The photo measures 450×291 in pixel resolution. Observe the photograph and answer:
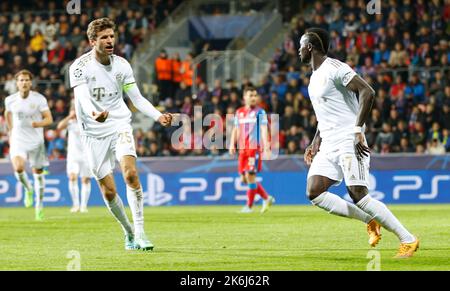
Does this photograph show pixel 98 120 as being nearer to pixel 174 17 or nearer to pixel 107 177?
pixel 107 177

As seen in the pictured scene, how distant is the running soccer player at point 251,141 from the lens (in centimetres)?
2012

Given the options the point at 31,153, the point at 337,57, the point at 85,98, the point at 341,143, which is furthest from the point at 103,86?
the point at 337,57

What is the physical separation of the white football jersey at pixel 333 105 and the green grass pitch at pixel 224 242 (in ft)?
4.11

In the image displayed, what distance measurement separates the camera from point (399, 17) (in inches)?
1125

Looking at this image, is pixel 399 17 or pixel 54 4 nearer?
pixel 399 17

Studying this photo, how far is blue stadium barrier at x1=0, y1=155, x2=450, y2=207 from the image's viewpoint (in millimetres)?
22797

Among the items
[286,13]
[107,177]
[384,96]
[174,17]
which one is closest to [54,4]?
[174,17]

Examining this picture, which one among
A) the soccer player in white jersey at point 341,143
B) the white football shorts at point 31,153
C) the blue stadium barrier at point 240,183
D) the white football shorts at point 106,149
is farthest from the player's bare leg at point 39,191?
the soccer player in white jersey at point 341,143

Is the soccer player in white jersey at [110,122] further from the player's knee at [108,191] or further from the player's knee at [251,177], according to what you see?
the player's knee at [251,177]

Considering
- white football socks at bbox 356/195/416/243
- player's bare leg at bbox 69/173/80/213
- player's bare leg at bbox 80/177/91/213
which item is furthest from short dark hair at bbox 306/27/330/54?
player's bare leg at bbox 69/173/80/213

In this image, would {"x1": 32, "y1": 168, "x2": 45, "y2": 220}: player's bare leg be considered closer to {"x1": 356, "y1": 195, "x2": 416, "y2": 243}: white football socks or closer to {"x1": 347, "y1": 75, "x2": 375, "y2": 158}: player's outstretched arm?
{"x1": 356, "y1": 195, "x2": 416, "y2": 243}: white football socks

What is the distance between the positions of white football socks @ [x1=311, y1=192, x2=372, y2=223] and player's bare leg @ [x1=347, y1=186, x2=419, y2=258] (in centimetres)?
34

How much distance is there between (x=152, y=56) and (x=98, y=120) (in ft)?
73.4

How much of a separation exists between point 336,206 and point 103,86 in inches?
119
